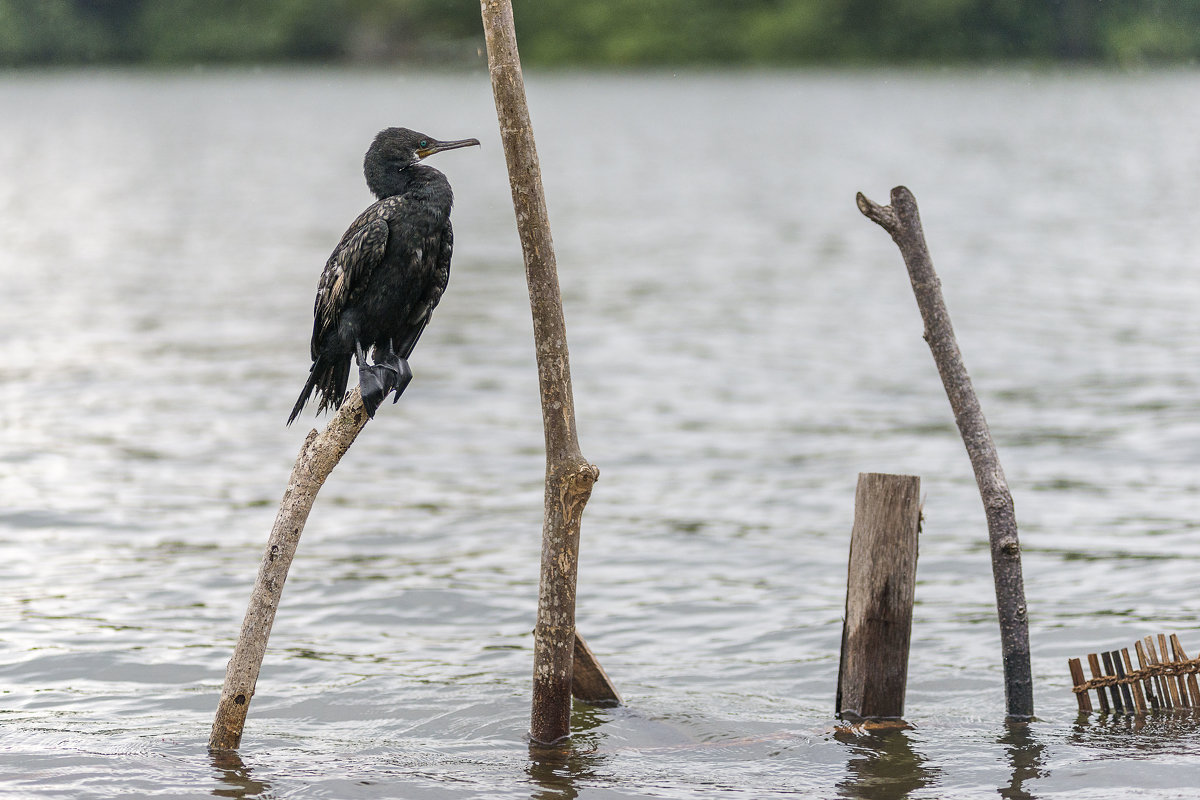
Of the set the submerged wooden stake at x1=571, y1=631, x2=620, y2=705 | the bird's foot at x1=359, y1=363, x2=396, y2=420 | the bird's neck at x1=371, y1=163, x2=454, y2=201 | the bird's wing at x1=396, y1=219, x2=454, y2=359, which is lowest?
the submerged wooden stake at x1=571, y1=631, x2=620, y2=705

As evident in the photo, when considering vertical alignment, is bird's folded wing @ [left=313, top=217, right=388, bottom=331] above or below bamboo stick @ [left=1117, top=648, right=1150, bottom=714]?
above

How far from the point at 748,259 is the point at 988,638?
19570 millimetres

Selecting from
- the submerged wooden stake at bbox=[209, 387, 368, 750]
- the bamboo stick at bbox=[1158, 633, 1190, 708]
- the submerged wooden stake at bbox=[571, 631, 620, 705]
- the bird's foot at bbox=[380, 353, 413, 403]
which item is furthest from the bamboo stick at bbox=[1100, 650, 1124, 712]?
the submerged wooden stake at bbox=[209, 387, 368, 750]

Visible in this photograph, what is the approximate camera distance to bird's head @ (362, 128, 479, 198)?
20.3ft

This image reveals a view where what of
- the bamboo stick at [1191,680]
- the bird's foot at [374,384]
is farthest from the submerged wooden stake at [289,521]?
the bamboo stick at [1191,680]

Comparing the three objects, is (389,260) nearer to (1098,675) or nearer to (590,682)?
(590,682)

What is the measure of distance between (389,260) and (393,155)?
1.48 ft

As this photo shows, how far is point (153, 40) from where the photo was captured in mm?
97312

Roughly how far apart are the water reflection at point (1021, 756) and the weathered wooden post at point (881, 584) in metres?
0.59

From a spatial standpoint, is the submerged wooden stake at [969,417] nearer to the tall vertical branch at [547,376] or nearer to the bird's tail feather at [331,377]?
the tall vertical branch at [547,376]

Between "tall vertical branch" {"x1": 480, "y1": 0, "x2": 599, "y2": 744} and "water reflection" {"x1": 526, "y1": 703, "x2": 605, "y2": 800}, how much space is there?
371 millimetres

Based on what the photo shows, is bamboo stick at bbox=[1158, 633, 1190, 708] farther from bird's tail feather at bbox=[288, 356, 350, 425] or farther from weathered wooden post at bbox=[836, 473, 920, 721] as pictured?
bird's tail feather at bbox=[288, 356, 350, 425]

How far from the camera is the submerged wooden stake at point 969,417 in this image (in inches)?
269

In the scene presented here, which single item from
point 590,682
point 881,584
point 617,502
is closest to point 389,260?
point 590,682
